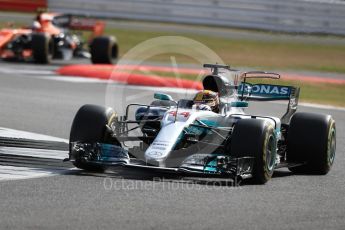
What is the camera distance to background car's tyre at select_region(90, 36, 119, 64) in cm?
2483

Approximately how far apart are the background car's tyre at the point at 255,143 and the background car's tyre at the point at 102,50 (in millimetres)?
15533

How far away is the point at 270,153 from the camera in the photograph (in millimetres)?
9805

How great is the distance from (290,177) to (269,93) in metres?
1.41

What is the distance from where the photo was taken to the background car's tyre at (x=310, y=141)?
1052 centimetres

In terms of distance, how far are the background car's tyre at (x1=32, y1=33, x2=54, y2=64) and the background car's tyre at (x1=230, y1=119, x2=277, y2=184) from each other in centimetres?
1546

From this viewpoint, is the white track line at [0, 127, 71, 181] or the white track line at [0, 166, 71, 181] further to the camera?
the white track line at [0, 127, 71, 181]

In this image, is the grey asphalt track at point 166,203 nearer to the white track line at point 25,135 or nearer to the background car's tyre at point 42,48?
the white track line at point 25,135

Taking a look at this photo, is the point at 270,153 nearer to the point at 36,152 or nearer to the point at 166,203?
the point at 166,203

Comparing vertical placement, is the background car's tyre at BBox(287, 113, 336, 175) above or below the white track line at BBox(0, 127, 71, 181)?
above

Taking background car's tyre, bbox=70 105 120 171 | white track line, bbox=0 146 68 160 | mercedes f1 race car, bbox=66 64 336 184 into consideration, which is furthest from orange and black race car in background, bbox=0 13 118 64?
background car's tyre, bbox=70 105 120 171

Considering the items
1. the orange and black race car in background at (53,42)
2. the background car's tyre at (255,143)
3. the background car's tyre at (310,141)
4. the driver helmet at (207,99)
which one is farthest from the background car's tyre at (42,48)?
the background car's tyre at (255,143)

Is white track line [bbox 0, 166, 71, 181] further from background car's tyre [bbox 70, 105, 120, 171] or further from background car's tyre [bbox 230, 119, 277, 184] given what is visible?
background car's tyre [bbox 230, 119, 277, 184]

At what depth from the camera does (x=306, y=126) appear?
10523mm

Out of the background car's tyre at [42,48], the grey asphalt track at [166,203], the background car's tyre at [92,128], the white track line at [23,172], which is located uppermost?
the background car's tyre at [92,128]
